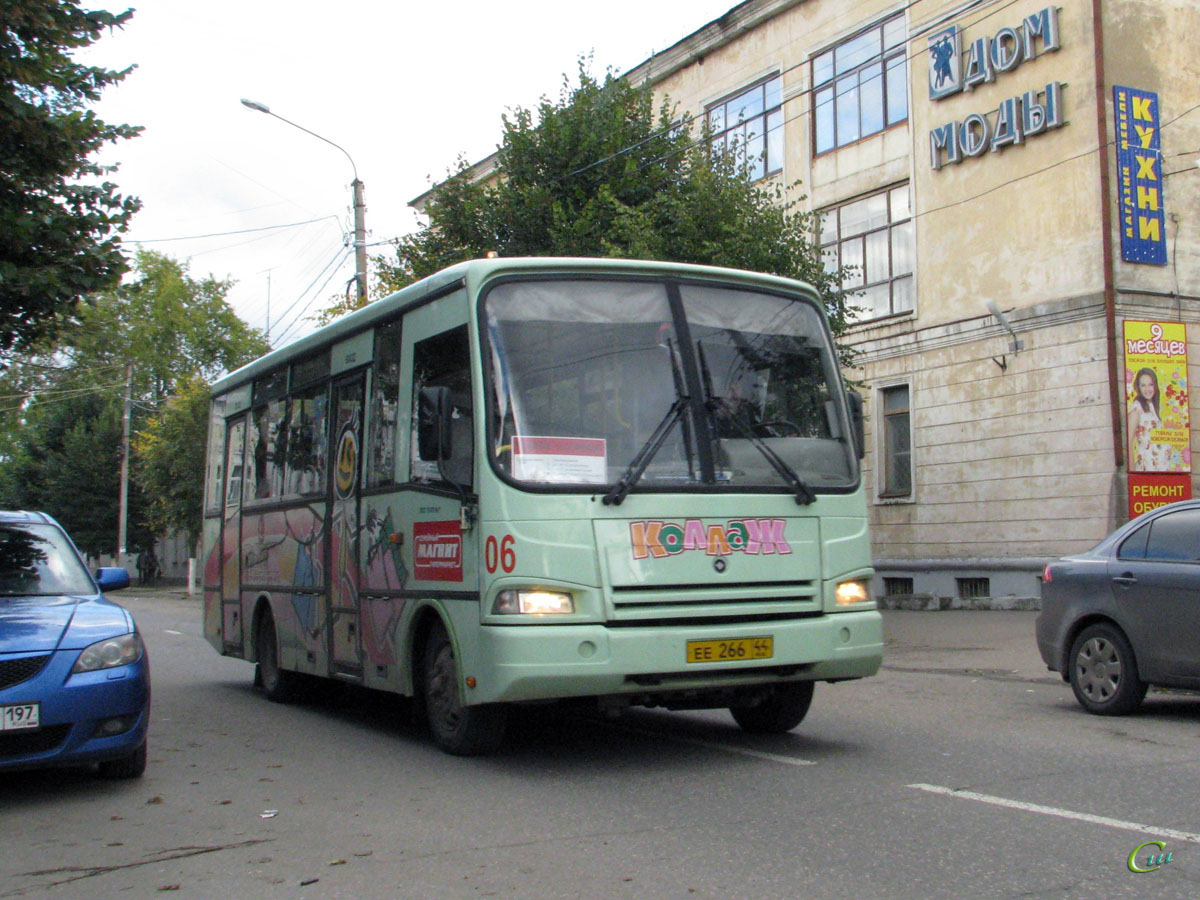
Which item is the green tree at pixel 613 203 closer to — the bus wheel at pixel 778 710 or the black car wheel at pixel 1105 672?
the black car wheel at pixel 1105 672

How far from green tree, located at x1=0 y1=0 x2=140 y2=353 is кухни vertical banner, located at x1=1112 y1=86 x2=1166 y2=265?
15.9 m

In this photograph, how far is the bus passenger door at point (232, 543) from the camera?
12.6m

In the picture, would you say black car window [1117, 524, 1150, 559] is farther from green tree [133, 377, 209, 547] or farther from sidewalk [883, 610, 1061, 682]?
green tree [133, 377, 209, 547]

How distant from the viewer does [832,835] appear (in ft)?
18.2

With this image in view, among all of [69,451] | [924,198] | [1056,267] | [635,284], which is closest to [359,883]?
[635,284]

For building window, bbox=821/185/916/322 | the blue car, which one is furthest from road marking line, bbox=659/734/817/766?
building window, bbox=821/185/916/322

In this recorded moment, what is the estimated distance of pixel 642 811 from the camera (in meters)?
6.21

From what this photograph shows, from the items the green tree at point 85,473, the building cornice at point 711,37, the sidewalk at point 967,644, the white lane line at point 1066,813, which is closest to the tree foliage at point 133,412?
the green tree at point 85,473

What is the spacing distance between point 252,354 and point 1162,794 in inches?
2547

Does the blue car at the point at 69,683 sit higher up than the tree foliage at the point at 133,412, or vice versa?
the tree foliage at the point at 133,412

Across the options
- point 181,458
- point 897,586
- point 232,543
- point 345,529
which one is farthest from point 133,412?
point 345,529

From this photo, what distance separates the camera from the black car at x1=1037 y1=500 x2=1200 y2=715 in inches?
352

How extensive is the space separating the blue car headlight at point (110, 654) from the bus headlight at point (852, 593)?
398 centimetres

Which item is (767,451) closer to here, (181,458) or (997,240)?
(997,240)
